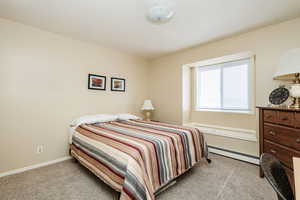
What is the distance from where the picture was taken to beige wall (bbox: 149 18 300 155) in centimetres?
215

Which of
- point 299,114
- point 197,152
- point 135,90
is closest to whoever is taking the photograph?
point 299,114

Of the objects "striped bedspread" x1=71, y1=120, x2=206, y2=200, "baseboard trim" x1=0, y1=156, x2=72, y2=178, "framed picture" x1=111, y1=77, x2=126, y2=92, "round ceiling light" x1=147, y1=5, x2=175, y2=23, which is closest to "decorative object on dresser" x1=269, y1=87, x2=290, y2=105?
"striped bedspread" x1=71, y1=120, x2=206, y2=200

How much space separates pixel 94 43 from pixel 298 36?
355 centimetres

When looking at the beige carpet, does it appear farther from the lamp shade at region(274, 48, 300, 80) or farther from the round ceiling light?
the round ceiling light

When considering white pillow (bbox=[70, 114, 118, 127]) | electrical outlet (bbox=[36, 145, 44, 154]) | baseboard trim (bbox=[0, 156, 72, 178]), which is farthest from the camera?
white pillow (bbox=[70, 114, 118, 127])

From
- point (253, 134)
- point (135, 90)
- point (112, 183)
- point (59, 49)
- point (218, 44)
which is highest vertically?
point (218, 44)

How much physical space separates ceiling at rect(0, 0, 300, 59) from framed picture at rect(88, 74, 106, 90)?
0.76 meters

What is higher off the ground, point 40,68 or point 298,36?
point 298,36

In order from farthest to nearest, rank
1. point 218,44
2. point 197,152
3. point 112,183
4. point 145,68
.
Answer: point 145,68, point 218,44, point 197,152, point 112,183

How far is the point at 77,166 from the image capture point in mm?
2328

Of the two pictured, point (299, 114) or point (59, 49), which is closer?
point (299, 114)

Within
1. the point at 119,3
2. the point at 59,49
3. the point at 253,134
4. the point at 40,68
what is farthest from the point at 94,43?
the point at 253,134

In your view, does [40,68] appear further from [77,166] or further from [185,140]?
[185,140]

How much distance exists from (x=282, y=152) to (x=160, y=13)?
2.30m
